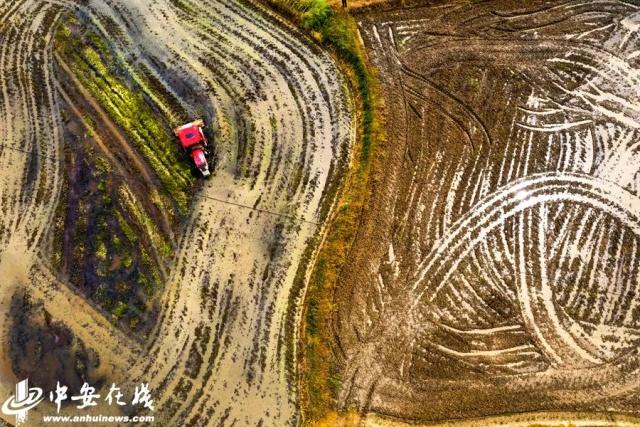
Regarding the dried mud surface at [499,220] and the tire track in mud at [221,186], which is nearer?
the tire track in mud at [221,186]

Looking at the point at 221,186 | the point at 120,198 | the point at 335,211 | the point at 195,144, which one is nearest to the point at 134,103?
the point at 195,144

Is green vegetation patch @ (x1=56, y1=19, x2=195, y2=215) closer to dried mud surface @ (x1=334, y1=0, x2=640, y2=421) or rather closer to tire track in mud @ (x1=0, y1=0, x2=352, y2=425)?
tire track in mud @ (x1=0, y1=0, x2=352, y2=425)

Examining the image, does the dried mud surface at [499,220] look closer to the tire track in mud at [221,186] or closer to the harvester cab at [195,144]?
the tire track in mud at [221,186]

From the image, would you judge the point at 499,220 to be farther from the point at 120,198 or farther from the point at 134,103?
the point at 134,103

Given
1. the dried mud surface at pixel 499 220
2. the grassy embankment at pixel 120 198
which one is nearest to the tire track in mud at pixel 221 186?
the grassy embankment at pixel 120 198

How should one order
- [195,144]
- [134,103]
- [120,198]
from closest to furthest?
[195,144] < [120,198] < [134,103]

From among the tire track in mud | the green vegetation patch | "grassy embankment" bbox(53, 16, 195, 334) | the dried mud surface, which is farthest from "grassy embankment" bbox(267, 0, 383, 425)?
the green vegetation patch

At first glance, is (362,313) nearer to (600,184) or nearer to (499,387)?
(499,387)

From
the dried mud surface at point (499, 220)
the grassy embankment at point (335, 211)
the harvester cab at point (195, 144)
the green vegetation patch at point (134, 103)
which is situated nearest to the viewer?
the grassy embankment at point (335, 211)
